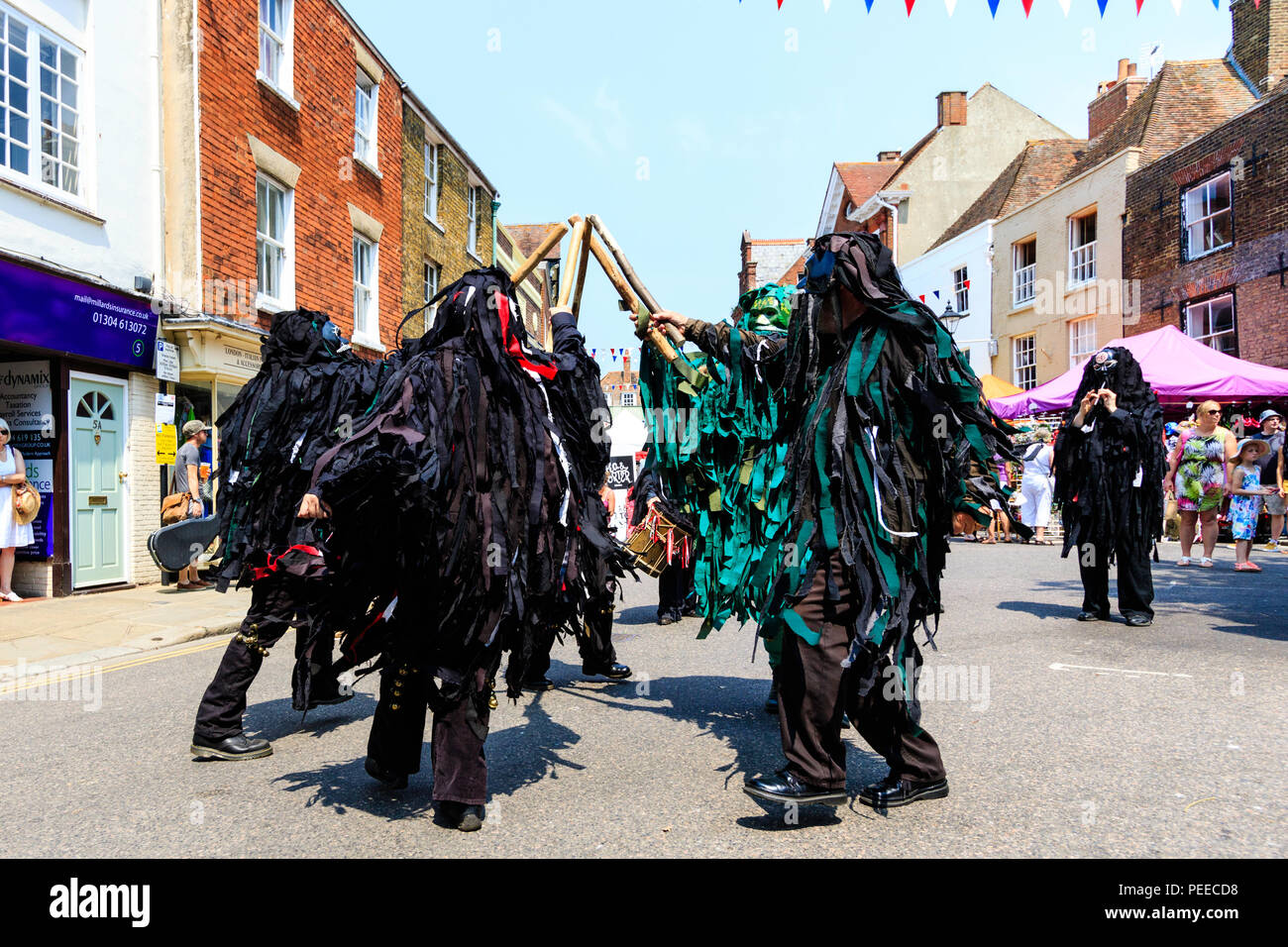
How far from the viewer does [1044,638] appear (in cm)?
650

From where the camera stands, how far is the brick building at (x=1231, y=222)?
15969mm

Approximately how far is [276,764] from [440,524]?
5.71 ft

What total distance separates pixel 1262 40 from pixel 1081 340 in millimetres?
7241

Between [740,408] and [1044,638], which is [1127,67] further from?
[740,408]

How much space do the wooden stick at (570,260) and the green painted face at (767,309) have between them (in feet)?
3.18

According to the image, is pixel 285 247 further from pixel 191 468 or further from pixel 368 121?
pixel 191 468

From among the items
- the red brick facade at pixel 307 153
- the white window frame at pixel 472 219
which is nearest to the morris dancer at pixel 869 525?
the red brick facade at pixel 307 153

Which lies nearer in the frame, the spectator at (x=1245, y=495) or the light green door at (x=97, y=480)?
the light green door at (x=97, y=480)

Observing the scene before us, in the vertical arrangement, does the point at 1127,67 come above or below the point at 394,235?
above

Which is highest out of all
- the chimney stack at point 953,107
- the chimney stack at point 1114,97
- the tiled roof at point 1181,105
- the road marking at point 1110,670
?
the chimney stack at point 953,107

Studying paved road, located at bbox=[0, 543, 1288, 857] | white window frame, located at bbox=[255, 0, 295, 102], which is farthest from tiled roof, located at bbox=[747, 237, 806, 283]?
paved road, located at bbox=[0, 543, 1288, 857]

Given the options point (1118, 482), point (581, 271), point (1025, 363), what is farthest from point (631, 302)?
point (1025, 363)

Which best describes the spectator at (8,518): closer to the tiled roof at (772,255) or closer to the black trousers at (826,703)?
the black trousers at (826,703)

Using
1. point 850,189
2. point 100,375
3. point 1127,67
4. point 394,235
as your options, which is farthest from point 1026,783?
point 850,189
